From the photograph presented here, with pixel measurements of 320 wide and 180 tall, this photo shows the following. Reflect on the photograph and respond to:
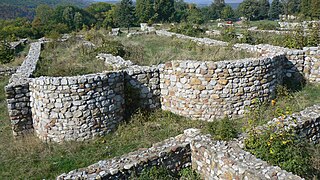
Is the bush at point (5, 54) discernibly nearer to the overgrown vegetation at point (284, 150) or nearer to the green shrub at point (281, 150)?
the overgrown vegetation at point (284, 150)

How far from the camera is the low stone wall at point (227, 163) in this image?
17.0 feet

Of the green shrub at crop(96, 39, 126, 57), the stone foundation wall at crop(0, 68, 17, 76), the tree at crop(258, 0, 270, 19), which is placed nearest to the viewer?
the green shrub at crop(96, 39, 126, 57)

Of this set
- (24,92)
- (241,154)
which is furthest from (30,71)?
(241,154)

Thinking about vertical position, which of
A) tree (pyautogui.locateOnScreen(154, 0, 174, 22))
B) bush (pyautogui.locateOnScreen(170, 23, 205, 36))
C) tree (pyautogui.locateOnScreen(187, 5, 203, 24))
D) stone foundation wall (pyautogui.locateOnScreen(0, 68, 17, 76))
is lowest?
stone foundation wall (pyautogui.locateOnScreen(0, 68, 17, 76))

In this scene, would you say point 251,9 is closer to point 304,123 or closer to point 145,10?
point 145,10

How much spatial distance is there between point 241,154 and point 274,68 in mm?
4707

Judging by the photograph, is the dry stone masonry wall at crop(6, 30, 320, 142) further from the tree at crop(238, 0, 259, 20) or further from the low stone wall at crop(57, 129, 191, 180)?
the tree at crop(238, 0, 259, 20)

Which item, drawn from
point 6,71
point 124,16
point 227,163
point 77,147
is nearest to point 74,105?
point 77,147

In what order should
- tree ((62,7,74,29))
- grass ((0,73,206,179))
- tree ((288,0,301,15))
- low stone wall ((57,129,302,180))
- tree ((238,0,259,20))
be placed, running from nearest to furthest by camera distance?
low stone wall ((57,129,302,180)) → grass ((0,73,206,179)) → tree ((238,0,259,20)) → tree ((288,0,301,15)) → tree ((62,7,74,29))

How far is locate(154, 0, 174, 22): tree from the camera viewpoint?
2224 inches

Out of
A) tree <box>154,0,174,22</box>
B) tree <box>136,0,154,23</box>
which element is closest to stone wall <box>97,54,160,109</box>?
tree <box>154,0,174,22</box>

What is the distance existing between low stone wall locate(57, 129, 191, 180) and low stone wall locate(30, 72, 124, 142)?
7.62 ft

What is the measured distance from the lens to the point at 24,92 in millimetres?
8812

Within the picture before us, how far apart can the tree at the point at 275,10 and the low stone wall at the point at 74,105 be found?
68.3 meters
